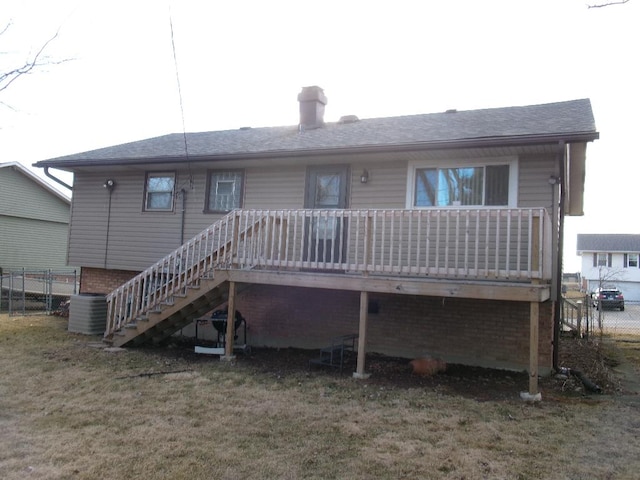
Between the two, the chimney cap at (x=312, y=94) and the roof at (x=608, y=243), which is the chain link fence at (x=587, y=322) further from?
the roof at (x=608, y=243)

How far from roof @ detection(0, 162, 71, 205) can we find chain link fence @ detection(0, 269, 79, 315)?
4.39 meters

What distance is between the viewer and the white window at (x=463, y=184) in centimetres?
812

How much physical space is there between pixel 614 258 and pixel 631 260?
51.9 inches

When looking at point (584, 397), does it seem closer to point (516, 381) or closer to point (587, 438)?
point (516, 381)

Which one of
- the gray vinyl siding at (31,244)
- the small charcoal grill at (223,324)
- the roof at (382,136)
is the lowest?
the small charcoal grill at (223,324)

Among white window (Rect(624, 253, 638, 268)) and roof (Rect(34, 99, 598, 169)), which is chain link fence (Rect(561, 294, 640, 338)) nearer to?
roof (Rect(34, 99, 598, 169))

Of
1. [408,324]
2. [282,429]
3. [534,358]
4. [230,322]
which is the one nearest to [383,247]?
[408,324]

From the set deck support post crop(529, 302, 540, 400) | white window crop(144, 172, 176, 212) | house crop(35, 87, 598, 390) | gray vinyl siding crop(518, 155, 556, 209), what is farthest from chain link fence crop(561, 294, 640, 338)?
white window crop(144, 172, 176, 212)

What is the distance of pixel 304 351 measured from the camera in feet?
30.7

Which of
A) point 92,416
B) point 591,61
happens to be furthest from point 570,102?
point 92,416

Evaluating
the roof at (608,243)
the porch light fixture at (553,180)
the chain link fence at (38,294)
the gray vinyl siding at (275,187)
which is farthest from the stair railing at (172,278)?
the roof at (608,243)

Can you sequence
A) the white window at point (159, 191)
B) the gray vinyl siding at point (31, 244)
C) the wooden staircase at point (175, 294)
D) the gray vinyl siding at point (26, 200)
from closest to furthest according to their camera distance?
the wooden staircase at point (175, 294)
the white window at point (159, 191)
the gray vinyl siding at point (26, 200)
the gray vinyl siding at point (31, 244)

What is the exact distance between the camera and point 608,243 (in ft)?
141

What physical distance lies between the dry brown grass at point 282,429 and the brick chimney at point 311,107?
254 inches
